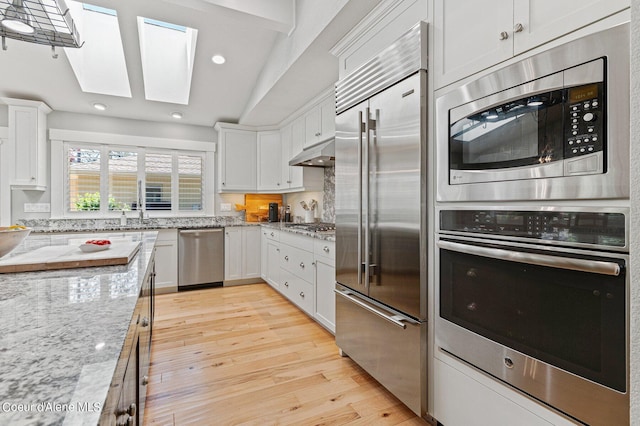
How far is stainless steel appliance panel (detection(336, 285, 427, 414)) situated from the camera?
5.60 ft

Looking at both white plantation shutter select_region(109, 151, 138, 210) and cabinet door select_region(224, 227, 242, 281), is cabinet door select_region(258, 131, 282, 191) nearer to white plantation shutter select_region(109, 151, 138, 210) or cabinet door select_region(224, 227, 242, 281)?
cabinet door select_region(224, 227, 242, 281)

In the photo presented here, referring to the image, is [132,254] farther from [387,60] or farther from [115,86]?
[115,86]

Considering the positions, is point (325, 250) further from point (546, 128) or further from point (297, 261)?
point (546, 128)

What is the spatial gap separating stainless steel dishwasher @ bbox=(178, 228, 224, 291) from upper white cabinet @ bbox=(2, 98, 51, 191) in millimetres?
1762

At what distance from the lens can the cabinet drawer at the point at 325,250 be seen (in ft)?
8.70

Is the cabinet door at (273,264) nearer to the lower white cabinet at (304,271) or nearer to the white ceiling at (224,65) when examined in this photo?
the lower white cabinet at (304,271)

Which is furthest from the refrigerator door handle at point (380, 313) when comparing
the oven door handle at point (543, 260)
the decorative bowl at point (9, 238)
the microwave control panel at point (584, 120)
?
the decorative bowl at point (9, 238)

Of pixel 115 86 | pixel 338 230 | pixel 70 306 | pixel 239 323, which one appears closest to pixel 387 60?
pixel 338 230

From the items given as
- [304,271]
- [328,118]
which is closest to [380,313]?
[304,271]

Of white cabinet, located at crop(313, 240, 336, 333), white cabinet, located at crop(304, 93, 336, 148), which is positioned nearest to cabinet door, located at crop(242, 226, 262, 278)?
white cabinet, located at crop(304, 93, 336, 148)

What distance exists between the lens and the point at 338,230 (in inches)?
93.9

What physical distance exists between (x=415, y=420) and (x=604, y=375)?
3.39 ft

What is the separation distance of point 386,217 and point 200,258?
321 centimetres

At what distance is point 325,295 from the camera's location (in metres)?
2.84
